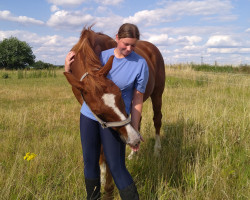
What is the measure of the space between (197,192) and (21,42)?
188 feet

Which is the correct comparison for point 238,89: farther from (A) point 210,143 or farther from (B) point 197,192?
(B) point 197,192

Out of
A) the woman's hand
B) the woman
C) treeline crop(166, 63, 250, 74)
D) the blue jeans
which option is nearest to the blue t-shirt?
the woman

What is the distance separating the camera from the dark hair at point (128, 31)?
1.96 metres

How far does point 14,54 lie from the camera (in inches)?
1945

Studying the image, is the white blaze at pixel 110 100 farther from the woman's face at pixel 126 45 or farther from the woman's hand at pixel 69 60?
the woman's hand at pixel 69 60

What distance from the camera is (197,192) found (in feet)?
7.75

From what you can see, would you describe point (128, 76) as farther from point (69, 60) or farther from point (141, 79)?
point (69, 60)

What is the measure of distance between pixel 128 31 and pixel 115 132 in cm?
89

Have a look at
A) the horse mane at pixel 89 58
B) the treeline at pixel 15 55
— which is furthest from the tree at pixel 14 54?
the horse mane at pixel 89 58

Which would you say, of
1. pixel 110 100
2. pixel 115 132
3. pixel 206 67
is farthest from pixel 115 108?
pixel 206 67

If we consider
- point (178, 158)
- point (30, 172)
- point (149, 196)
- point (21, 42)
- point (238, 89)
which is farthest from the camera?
point (21, 42)

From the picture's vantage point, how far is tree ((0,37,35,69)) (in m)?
48.9

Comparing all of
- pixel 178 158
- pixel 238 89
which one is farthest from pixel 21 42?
pixel 178 158

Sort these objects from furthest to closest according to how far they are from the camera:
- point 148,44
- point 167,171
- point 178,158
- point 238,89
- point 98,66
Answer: point 238,89, point 148,44, point 178,158, point 167,171, point 98,66
